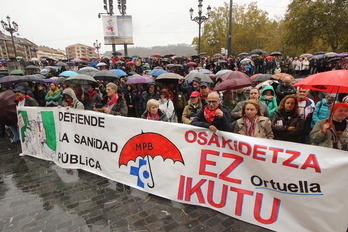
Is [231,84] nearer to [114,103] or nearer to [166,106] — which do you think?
[166,106]

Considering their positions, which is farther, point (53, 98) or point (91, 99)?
A: point (53, 98)

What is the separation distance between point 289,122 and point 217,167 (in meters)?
1.52

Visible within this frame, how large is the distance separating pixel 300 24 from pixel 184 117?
2528 centimetres

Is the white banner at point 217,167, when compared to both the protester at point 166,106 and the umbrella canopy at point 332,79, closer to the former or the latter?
the umbrella canopy at point 332,79

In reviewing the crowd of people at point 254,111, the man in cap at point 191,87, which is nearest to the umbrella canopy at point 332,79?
the crowd of people at point 254,111

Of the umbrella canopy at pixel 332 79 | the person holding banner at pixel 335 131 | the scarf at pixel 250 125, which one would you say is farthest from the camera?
the scarf at pixel 250 125

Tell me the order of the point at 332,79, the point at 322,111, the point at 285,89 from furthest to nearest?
1. the point at 285,89
2. the point at 322,111
3. the point at 332,79

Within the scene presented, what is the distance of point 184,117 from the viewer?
425 centimetres

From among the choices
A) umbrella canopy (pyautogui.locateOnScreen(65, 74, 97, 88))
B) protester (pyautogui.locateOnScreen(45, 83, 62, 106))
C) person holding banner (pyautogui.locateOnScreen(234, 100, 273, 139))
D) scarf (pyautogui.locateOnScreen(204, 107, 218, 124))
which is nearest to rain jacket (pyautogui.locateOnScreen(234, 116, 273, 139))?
person holding banner (pyautogui.locateOnScreen(234, 100, 273, 139))

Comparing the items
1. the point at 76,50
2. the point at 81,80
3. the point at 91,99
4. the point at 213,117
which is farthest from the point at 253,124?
the point at 76,50

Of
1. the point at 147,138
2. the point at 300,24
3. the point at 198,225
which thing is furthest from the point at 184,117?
the point at 300,24

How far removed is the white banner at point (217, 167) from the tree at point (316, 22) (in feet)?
84.5

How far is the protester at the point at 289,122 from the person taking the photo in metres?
3.43

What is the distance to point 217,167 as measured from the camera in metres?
2.89
